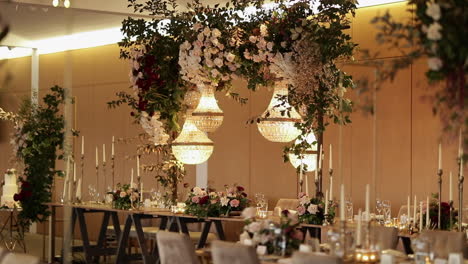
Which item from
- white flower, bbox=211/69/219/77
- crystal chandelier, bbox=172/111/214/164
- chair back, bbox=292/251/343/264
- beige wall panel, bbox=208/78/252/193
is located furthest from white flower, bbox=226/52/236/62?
chair back, bbox=292/251/343/264

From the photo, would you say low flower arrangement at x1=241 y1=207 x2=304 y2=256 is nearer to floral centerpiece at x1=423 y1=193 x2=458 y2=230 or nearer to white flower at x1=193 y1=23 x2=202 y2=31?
floral centerpiece at x1=423 y1=193 x2=458 y2=230

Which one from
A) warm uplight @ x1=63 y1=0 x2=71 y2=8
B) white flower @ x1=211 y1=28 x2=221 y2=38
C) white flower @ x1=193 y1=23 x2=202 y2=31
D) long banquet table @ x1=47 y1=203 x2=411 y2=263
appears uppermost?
warm uplight @ x1=63 y1=0 x2=71 y2=8

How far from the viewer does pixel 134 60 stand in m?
9.16

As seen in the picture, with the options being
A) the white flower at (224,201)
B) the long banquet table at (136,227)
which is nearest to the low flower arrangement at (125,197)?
the long banquet table at (136,227)

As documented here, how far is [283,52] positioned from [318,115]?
662 mm

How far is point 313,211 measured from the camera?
769cm

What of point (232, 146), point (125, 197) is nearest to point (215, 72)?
point (125, 197)

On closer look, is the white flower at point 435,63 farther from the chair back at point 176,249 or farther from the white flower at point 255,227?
the chair back at point 176,249

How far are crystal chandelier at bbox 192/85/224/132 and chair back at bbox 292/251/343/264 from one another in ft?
11.7

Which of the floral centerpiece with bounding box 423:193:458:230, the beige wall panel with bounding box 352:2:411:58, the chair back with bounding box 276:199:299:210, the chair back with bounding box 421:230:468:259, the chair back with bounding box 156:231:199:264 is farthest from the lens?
the beige wall panel with bounding box 352:2:411:58

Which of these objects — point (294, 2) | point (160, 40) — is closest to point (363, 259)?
point (294, 2)

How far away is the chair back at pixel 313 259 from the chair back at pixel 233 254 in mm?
390

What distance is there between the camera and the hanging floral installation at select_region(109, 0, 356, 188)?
793 centimetres

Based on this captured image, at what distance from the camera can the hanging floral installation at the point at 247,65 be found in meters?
7.93
